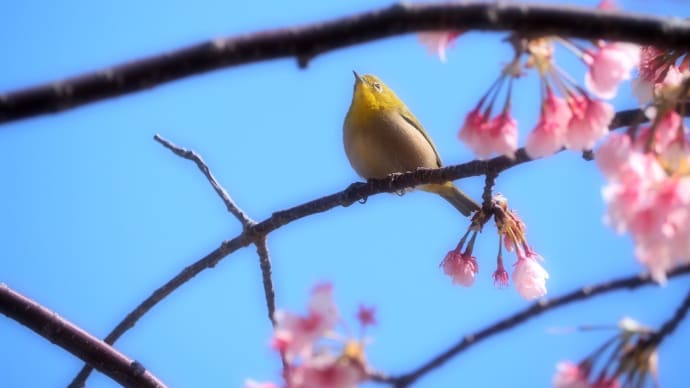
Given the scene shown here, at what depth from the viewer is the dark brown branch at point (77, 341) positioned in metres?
3.11

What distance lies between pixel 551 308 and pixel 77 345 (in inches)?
85.9

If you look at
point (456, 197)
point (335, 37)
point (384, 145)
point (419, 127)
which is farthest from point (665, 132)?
point (419, 127)

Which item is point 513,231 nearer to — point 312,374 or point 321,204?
point 321,204

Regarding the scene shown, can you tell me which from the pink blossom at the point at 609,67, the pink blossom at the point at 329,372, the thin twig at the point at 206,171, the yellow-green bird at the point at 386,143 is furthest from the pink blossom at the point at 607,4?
the yellow-green bird at the point at 386,143

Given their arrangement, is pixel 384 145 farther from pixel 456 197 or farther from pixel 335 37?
pixel 335 37

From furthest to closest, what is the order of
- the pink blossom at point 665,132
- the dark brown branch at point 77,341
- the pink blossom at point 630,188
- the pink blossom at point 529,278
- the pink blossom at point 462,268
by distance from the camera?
the pink blossom at point 462,268 → the pink blossom at point 529,278 → the dark brown branch at point 77,341 → the pink blossom at point 665,132 → the pink blossom at point 630,188

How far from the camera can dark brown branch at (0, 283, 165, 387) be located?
311 cm

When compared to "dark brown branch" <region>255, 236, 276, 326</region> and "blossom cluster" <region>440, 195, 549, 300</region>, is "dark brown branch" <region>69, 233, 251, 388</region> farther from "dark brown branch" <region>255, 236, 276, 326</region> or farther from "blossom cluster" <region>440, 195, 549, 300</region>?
"blossom cluster" <region>440, 195, 549, 300</region>

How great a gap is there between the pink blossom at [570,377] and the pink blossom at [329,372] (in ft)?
1.78

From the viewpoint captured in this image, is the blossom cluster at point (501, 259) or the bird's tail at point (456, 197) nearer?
the blossom cluster at point (501, 259)

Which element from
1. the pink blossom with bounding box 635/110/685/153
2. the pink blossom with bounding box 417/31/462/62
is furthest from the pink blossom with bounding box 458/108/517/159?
the pink blossom with bounding box 635/110/685/153

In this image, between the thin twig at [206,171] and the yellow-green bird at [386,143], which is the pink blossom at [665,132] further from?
the yellow-green bird at [386,143]

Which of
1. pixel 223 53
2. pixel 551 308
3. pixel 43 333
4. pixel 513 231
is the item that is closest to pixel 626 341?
pixel 551 308

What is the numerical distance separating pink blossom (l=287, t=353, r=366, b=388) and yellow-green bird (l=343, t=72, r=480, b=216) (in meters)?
4.59
